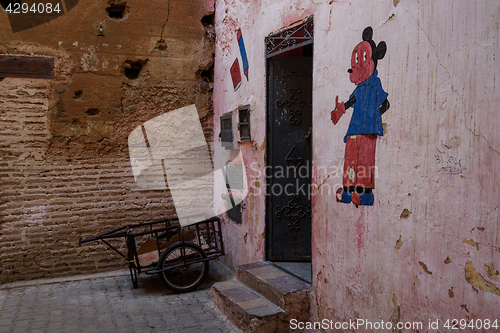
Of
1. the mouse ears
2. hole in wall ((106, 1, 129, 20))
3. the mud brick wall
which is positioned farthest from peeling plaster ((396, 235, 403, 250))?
hole in wall ((106, 1, 129, 20))

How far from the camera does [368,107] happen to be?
3.07 m

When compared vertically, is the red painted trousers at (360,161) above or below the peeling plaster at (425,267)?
above

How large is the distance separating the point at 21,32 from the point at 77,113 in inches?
49.8

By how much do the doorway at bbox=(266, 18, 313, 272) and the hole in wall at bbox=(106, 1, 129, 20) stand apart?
2710mm

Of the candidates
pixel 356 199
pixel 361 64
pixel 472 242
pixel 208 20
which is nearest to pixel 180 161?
pixel 208 20

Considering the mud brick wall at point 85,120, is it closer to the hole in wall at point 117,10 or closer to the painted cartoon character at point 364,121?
the hole in wall at point 117,10

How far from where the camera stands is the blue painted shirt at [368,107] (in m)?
2.97

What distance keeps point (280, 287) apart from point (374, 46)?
226 centimetres

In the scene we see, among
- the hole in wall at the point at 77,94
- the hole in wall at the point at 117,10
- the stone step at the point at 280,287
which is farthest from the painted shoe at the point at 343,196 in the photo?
the hole in wall at the point at 117,10

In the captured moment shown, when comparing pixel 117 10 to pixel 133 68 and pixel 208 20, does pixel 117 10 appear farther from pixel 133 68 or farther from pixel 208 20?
pixel 208 20

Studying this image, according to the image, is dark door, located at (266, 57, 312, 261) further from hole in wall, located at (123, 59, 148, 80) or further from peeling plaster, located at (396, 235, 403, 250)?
hole in wall, located at (123, 59, 148, 80)

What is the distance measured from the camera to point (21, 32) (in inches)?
224

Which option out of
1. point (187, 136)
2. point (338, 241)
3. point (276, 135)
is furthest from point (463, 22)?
point (187, 136)

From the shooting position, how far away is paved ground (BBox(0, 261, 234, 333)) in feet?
14.0
